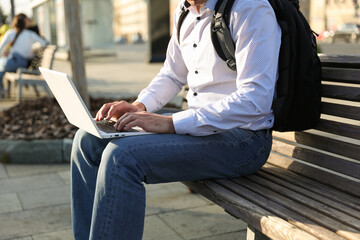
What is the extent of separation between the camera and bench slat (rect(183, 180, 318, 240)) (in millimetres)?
1744

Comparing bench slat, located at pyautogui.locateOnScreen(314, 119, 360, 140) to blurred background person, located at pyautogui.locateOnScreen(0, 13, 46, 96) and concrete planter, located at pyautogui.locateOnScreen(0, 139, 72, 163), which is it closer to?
concrete planter, located at pyautogui.locateOnScreen(0, 139, 72, 163)

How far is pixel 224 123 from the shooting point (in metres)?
2.20

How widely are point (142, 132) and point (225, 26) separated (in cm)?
62

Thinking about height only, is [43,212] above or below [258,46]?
below

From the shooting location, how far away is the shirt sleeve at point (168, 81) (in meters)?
2.85

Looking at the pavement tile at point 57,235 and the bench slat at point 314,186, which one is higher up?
the bench slat at point 314,186

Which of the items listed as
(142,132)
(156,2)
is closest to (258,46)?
(142,132)

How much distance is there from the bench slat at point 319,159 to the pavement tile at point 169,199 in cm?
105

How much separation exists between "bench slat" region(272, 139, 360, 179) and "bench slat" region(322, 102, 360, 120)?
206 mm

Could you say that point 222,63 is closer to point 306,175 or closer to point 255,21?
point 255,21

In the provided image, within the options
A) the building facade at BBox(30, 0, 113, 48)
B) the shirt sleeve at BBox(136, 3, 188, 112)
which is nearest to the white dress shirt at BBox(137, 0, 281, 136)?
the shirt sleeve at BBox(136, 3, 188, 112)

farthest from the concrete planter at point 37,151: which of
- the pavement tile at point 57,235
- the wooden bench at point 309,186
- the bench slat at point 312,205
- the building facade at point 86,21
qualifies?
the building facade at point 86,21

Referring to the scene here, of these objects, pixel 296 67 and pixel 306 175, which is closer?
pixel 296 67

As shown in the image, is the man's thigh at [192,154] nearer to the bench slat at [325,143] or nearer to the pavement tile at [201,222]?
the bench slat at [325,143]
